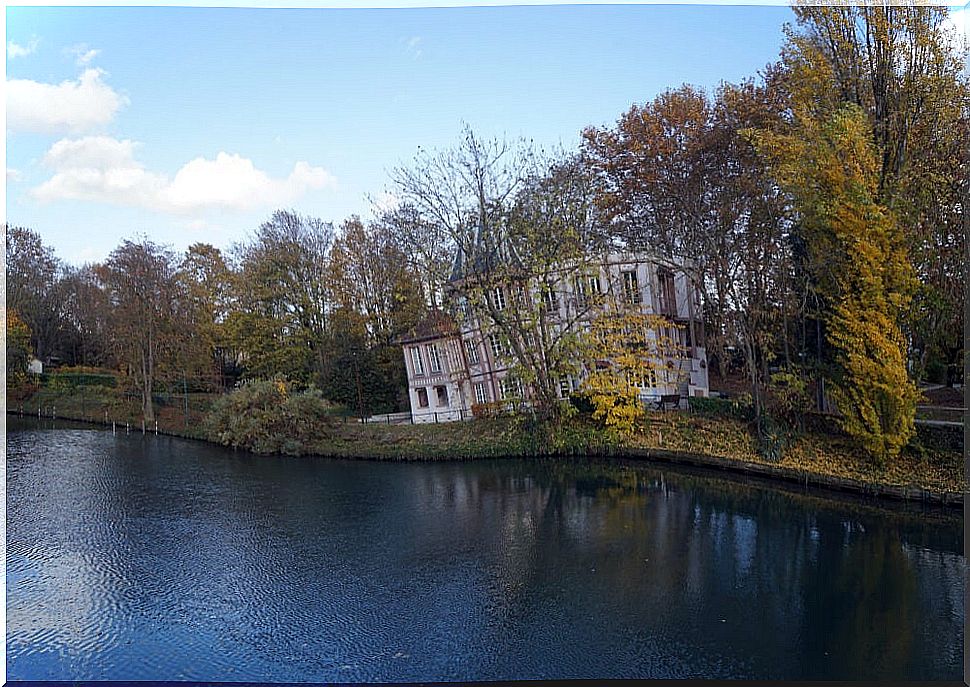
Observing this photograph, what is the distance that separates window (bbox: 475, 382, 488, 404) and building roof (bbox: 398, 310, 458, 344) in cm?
72

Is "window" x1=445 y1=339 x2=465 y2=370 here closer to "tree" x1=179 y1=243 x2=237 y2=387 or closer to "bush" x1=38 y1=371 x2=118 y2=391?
"tree" x1=179 y1=243 x2=237 y2=387

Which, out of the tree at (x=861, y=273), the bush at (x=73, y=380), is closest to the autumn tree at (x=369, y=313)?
the bush at (x=73, y=380)

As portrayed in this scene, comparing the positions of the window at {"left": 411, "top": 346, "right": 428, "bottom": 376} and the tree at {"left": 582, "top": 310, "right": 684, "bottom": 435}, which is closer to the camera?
the tree at {"left": 582, "top": 310, "right": 684, "bottom": 435}

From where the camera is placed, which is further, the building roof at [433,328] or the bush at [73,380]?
the building roof at [433,328]

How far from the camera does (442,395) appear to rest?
9133 millimetres

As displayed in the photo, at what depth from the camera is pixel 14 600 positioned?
15.1ft

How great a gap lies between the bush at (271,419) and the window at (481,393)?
6.05 ft

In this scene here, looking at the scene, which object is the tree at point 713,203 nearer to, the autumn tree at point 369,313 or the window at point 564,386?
the window at point 564,386

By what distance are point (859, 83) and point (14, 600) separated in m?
8.47

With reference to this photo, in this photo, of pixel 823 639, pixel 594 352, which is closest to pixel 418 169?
pixel 594 352

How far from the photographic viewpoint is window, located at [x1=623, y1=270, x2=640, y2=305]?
8.96 meters

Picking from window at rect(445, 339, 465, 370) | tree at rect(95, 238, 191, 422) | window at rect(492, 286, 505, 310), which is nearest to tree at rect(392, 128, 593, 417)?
window at rect(492, 286, 505, 310)

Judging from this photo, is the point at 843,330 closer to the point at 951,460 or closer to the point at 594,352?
the point at 951,460

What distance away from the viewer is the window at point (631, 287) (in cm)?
896
